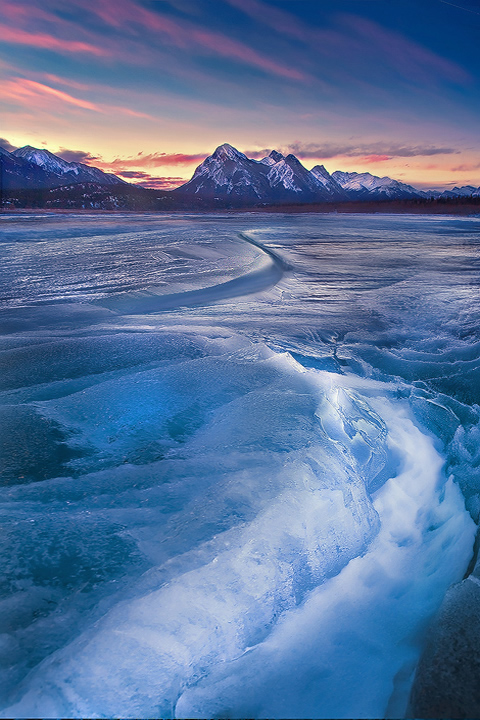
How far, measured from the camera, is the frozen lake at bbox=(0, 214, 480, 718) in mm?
1751

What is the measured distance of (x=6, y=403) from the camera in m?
3.56

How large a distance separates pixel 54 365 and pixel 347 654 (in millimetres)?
3871

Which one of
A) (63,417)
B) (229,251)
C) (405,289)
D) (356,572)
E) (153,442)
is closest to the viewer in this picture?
(356,572)

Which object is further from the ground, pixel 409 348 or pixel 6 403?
pixel 409 348

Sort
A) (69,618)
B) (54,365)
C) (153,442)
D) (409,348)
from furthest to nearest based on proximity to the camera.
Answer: (409,348)
(54,365)
(153,442)
(69,618)

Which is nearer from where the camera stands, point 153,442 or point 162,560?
point 162,560

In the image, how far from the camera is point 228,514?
2.44 m

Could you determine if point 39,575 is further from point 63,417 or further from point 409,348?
point 409,348

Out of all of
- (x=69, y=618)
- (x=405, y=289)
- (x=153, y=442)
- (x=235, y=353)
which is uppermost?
(x=405, y=289)

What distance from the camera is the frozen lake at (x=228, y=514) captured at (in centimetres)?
175

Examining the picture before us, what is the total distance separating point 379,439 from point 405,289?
6234mm

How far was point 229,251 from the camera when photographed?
13.8 meters

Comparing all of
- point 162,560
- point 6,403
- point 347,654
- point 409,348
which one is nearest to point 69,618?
point 162,560

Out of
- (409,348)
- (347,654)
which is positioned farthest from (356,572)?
(409,348)
